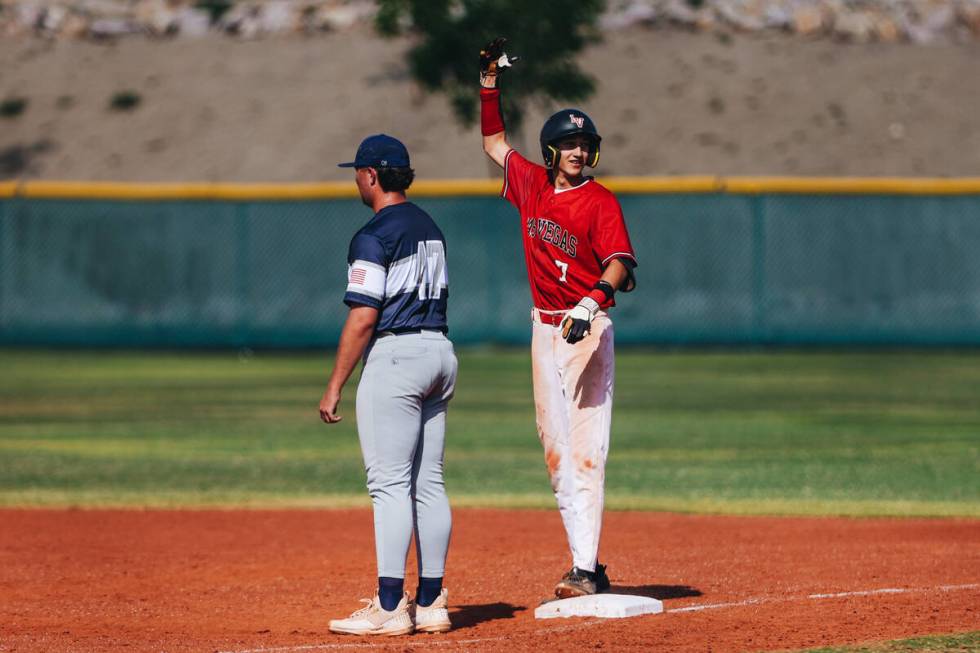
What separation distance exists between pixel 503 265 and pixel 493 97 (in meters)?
17.6

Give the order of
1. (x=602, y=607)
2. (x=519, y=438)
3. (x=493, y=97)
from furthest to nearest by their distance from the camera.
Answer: (x=519, y=438) < (x=493, y=97) < (x=602, y=607)

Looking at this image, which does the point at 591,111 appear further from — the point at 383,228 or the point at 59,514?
the point at 383,228

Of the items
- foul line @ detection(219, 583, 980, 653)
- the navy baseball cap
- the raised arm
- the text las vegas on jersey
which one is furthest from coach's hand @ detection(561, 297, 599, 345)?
foul line @ detection(219, 583, 980, 653)

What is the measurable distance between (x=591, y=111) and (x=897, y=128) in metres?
8.57

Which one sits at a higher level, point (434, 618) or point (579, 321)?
point (579, 321)

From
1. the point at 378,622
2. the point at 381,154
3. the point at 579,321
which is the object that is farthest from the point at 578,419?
the point at 381,154

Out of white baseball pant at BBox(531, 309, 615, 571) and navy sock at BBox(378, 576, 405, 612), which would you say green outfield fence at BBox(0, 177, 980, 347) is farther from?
navy sock at BBox(378, 576, 405, 612)

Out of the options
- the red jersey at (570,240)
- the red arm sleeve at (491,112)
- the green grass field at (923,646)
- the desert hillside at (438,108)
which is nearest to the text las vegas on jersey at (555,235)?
the red jersey at (570,240)

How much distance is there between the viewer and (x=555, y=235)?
21.4 feet

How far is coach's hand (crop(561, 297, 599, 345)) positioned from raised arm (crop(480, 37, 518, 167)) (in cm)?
101

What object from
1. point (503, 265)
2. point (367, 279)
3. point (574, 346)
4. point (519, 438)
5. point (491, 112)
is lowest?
point (519, 438)

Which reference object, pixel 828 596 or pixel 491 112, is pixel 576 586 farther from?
pixel 491 112

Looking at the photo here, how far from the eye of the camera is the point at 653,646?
5.75m

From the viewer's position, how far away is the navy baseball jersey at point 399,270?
592 cm
